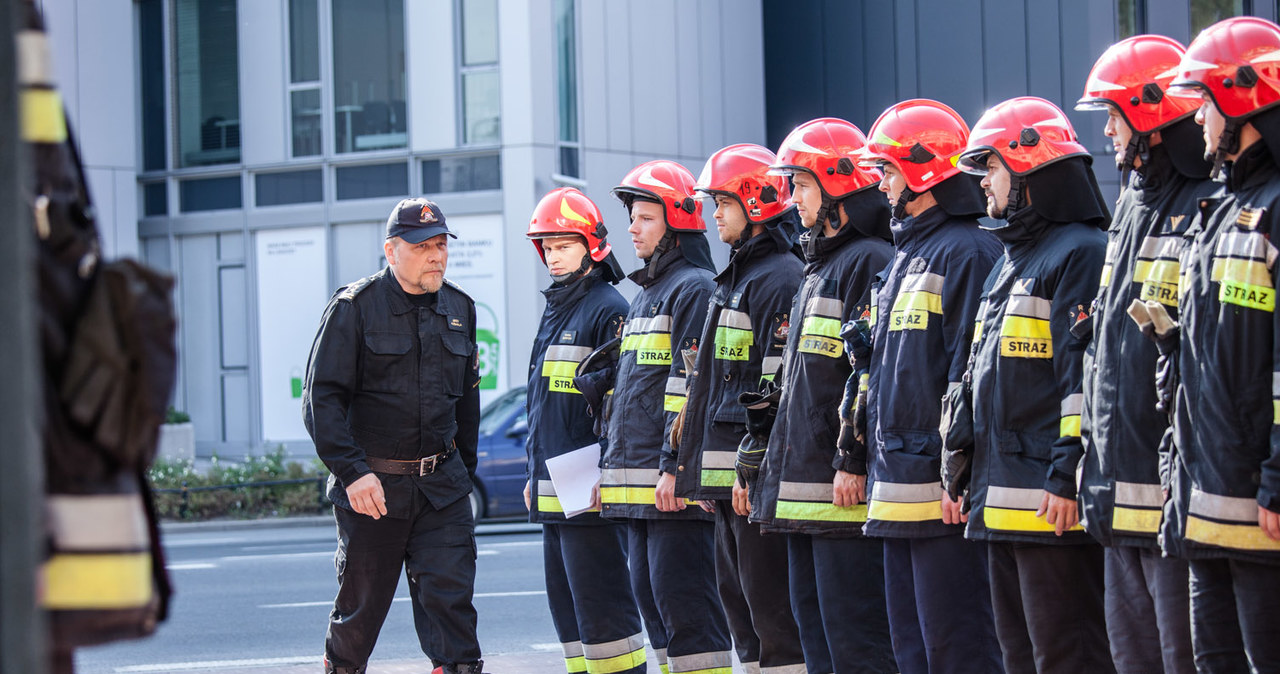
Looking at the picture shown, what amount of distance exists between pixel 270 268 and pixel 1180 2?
604 inches

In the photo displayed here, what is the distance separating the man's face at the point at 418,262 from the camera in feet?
22.0

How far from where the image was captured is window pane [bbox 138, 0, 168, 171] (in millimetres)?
24188

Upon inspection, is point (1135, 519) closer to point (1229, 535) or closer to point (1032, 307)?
point (1229, 535)

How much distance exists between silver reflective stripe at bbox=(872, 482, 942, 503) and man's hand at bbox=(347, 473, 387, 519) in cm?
239

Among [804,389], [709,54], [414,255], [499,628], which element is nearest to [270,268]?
[709,54]

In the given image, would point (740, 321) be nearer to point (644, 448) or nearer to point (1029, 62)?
point (644, 448)

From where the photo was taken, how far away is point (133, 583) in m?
2.15

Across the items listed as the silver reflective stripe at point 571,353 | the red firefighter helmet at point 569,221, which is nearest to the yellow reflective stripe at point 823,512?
the silver reflective stripe at point 571,353

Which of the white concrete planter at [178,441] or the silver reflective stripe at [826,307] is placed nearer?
the silver reflective stripe at [826,307]

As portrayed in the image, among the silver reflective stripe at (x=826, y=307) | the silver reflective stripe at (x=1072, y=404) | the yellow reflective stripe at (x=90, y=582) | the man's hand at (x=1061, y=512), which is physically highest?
the silver reflective stripe at (x=826, y=307)

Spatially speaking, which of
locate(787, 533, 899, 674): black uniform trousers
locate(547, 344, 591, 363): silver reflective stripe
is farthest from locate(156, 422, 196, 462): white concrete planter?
locate(787, 533, 899, 674): black uniform trousers

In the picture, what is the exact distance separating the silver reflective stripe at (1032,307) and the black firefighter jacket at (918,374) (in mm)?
371

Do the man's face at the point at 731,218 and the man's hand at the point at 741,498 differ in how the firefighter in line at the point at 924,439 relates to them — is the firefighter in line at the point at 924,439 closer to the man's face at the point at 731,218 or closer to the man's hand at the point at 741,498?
the man's hand at the point at 741,498

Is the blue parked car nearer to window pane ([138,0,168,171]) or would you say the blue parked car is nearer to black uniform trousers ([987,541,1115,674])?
black uniform trousers ([987,541,1115,674])
